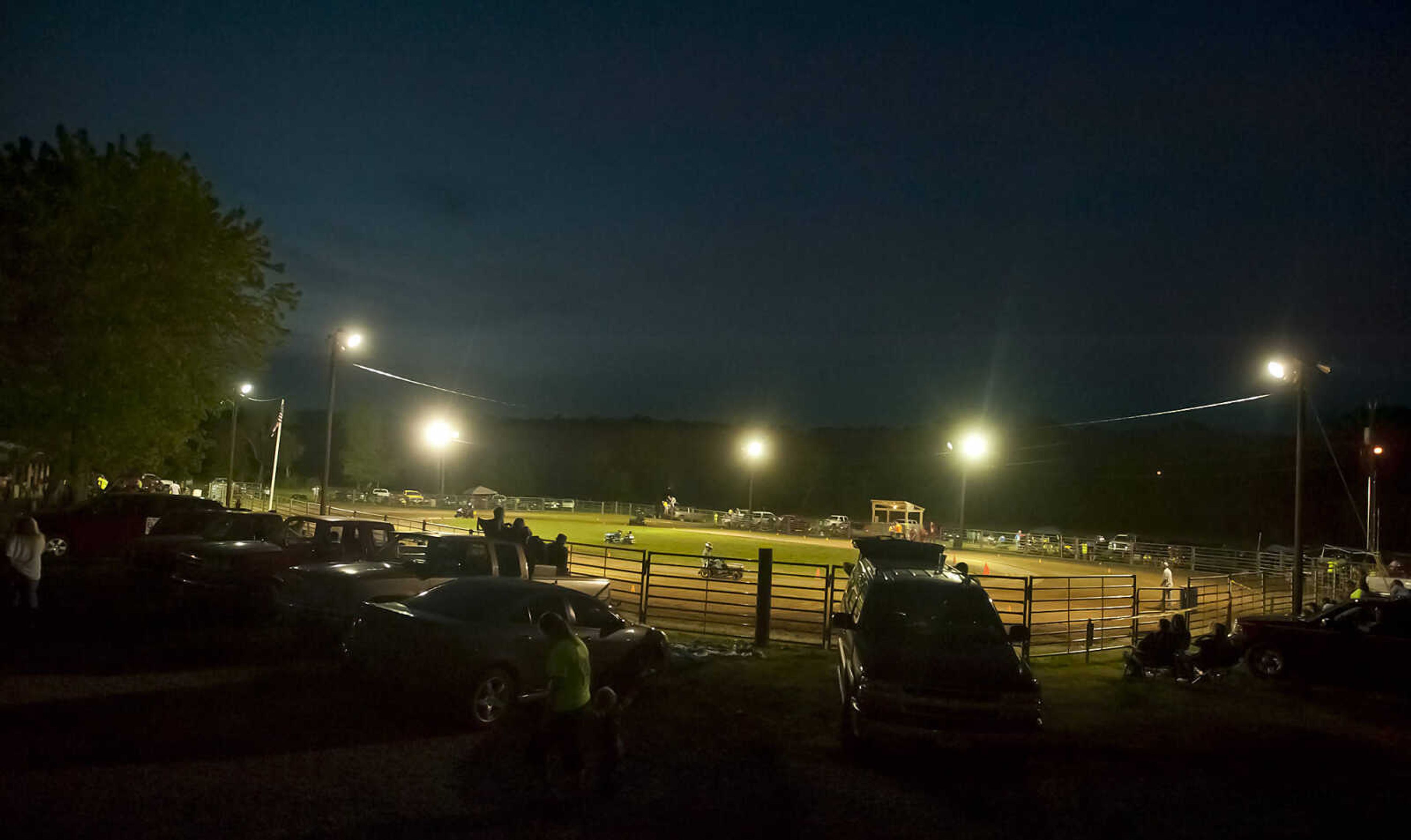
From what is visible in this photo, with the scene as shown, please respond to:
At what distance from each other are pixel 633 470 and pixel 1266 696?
131 metres

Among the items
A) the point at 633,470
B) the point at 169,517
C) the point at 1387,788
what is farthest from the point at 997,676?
the point at 633,470

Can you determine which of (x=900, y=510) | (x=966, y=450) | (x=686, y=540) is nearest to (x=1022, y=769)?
(x=966, y=450)

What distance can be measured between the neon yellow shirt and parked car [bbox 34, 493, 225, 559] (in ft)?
61.0

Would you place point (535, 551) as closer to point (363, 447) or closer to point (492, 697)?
point (492, 697)

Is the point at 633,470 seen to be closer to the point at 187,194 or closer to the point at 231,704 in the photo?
the point at 187,194

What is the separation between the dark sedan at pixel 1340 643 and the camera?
14211 mm

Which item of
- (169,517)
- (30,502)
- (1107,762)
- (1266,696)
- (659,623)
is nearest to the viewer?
(1107,762)

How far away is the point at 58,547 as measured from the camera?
23.5 metres

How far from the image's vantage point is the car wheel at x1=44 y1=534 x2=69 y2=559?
2327cm

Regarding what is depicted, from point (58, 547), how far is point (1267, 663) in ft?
85.0

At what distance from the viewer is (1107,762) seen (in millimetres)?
9539

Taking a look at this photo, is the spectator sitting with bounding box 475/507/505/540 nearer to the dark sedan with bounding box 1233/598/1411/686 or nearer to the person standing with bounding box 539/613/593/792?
the person standing with bounding box 539/613/593/792

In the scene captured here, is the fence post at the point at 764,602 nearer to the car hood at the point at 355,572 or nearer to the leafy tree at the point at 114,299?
the car hood at the point at 355,572

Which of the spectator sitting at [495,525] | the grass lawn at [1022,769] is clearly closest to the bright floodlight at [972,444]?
the spectator sitting at [495,525]
